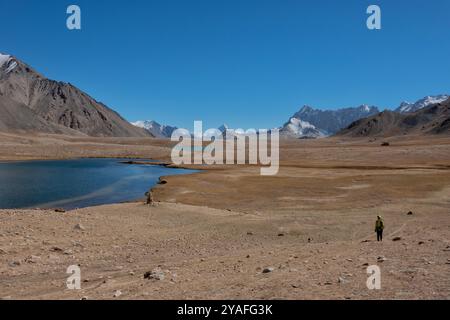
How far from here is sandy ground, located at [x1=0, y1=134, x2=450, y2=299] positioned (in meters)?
13.0

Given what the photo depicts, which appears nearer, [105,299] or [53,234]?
[105,299]

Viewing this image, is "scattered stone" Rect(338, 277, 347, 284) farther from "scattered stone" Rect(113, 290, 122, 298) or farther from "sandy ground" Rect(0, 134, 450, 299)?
"scattered stone" Rect(113, 290, 122, 298)

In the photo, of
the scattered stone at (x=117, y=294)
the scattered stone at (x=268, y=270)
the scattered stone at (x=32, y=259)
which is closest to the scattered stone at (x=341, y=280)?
the scattered stone at (x=268, y=270)

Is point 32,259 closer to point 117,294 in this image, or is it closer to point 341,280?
point 117,294

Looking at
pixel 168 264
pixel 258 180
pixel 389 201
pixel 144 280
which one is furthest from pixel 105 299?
pixel 258 180

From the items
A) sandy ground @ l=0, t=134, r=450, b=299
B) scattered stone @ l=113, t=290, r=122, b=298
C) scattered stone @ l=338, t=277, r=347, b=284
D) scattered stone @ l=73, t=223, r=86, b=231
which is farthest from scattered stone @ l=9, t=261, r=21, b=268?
scattered stone @ l=338, t=277, r=347, b=284

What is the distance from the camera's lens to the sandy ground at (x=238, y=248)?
13008 millimetres

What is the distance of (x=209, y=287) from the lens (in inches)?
523

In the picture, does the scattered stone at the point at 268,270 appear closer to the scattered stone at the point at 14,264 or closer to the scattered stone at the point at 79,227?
the scattered stone at the point at 14,264

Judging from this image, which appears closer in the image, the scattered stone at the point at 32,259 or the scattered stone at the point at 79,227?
the scattered stone at the point at 32,259
